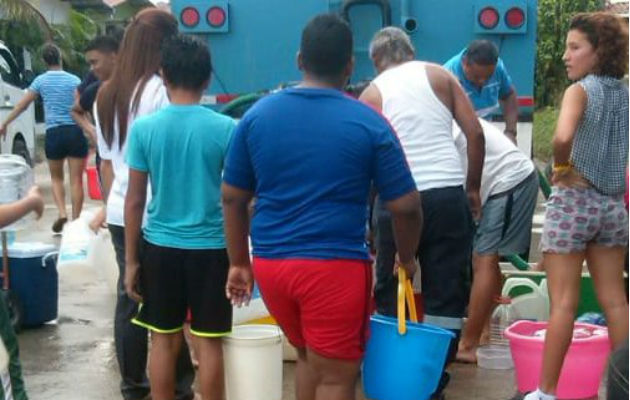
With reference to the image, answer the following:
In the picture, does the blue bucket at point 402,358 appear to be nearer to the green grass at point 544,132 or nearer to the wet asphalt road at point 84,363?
the wet asphalt road at point 84,363

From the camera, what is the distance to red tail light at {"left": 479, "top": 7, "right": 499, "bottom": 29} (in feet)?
23.4

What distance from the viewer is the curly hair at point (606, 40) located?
423cm

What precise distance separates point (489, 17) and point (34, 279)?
11.5 feet

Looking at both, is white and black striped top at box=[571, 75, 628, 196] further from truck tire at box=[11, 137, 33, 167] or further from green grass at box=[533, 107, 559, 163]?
truck tire at box=[11, 137, 33, 167]

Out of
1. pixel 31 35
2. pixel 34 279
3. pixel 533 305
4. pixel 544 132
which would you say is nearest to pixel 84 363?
pixel 34 279

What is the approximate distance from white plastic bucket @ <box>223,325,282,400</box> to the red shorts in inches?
36.6

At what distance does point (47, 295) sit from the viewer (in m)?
6.24

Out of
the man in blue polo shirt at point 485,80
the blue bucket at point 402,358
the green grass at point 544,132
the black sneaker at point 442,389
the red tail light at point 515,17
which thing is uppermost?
the red tail light at point 515,17

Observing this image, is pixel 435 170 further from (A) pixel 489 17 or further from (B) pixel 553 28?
(B) pixel 553 28

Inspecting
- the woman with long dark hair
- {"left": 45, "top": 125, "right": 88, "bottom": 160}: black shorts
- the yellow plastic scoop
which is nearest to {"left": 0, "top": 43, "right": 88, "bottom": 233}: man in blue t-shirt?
{"left": 45, "top": 125, "right": 88, "bottom": 160}: black shorts

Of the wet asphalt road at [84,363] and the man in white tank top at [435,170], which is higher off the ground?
the man in white tank top at [435,170]

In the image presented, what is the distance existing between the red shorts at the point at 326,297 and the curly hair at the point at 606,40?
1447 mm

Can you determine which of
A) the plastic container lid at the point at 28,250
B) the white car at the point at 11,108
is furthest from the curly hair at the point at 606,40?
the white car at the point at 11,108

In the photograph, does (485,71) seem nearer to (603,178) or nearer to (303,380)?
(603,178)
